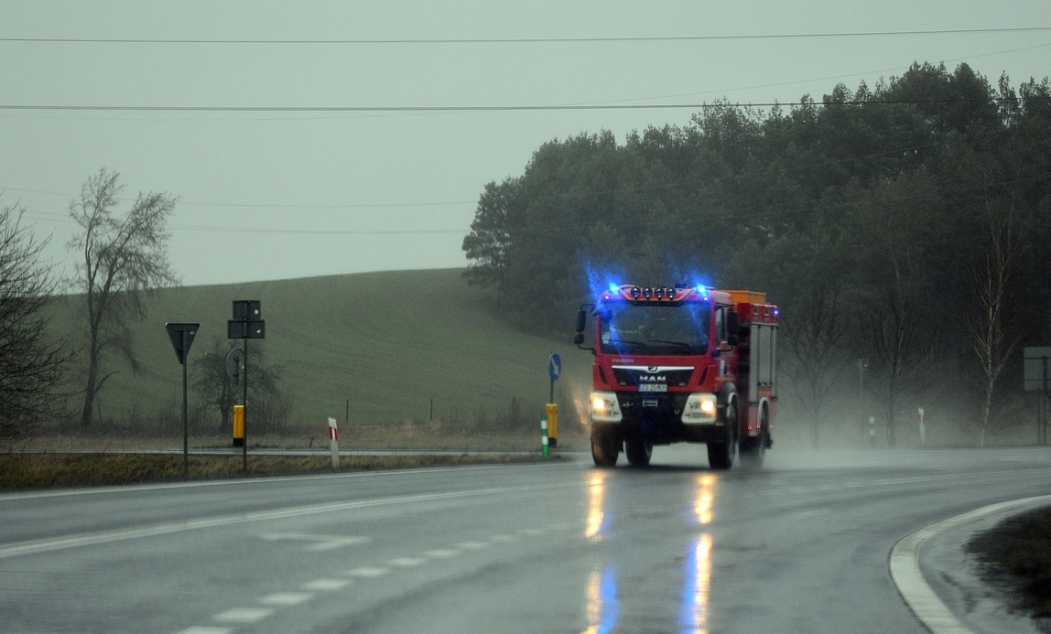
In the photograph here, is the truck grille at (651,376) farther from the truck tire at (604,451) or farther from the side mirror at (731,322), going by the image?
the truck tire at (604,451)

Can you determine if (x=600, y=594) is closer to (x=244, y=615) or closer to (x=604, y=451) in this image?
(x=244, y=615)

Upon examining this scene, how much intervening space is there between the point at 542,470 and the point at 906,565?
50.3 feet

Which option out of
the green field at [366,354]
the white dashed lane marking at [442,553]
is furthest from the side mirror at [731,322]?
the green field at [366,354]

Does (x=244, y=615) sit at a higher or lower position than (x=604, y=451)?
lower

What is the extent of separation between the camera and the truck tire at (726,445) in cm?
2744

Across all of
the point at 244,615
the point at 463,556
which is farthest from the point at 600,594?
the point at 463,556

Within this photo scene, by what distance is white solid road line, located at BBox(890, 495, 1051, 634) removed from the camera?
8.82m

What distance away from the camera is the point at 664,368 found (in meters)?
27.3

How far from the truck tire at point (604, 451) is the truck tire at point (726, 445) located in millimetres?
1839

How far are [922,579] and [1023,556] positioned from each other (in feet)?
5.50

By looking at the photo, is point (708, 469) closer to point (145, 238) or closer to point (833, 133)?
point (145, 238)

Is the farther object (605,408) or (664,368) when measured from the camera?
(605,408)

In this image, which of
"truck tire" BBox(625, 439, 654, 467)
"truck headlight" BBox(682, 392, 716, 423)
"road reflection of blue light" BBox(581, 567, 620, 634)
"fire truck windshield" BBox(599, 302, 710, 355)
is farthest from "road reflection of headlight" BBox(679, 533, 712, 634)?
"truck tire" BBox(625, 439, 654, 467)

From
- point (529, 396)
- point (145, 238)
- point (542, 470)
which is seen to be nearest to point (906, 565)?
point (542, 470)
